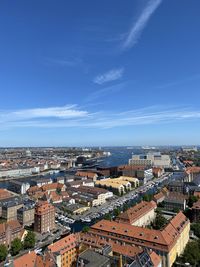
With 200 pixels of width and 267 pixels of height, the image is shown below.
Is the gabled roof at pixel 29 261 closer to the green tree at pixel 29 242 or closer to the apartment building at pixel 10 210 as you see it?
the green tree at pixel 29 242

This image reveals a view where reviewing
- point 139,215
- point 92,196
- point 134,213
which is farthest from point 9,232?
point 92,196

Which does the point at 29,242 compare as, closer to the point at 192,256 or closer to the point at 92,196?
the point at 192,256

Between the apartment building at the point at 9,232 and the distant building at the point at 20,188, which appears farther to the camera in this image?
the distant building at the point at 20,188

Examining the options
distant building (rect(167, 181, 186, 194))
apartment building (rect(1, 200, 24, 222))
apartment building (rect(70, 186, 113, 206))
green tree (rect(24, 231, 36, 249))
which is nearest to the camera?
green tree (rect(24, 231, 36, 249))

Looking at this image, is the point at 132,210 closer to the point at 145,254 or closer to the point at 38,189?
the point at 145,254

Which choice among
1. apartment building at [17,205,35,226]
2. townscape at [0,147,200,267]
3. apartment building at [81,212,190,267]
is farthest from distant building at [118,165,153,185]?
apartment building at [81,212,190,267]

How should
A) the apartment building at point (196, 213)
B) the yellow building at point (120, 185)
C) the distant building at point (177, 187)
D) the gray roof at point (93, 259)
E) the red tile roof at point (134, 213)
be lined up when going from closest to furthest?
1. the gray roof at point (93, 259)
2. the red tile roof at point (134, 213)
3. the apartment building at point (196, 213)
4. the distant building at point (177, 187)
5. the yellow building at point (120, 185)

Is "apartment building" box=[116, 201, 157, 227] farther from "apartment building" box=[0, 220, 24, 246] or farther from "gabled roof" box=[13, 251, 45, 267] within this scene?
"gabled roof" box=[13, 251, 45, 267]

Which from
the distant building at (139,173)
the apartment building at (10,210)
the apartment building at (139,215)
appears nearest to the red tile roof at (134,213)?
the apartment building at (139,215)
